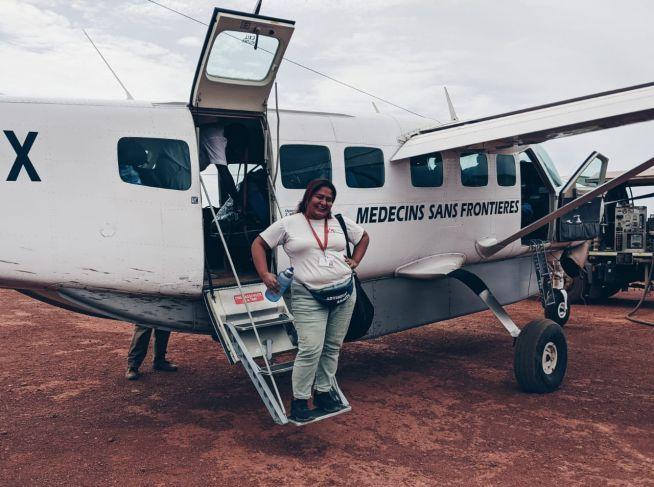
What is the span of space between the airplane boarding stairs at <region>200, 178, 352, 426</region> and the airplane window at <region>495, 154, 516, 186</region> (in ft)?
13.2

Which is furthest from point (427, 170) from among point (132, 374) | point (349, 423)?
point (132, 374)

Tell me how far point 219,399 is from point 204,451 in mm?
1582

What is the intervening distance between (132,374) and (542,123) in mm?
5875

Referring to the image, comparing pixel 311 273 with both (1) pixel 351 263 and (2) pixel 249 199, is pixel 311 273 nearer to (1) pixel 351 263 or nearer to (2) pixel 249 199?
(1) pixel 351 263

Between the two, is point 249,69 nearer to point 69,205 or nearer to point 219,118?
point 219,118

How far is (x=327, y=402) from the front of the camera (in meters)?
5.50

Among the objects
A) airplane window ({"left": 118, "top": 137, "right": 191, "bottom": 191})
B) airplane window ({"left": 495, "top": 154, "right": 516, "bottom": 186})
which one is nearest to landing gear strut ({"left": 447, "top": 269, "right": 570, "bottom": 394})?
airplane window ({"left": 495, "top": 154, "right": 516, "bottom": 186})

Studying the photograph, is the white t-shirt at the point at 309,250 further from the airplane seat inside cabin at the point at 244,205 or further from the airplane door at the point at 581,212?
the airplane door at the point at 581,212

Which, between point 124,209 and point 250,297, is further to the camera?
point 250,297

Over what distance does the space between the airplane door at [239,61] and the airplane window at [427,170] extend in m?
2.26

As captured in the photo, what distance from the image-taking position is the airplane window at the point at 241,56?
5.56m

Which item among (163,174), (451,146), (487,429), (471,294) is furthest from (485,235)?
(163,174)

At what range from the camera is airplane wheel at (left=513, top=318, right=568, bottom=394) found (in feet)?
23.0

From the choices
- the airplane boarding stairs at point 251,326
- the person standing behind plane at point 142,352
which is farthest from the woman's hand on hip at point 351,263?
the person standing behind plane at point 142,352
